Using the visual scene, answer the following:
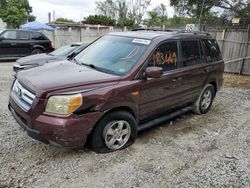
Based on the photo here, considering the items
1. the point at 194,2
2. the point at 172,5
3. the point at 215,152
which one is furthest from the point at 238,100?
the point at 172,5

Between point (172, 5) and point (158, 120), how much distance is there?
1839 centimetres

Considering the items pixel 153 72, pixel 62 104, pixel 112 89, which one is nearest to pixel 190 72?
pixel 153 72

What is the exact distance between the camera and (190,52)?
518 cm

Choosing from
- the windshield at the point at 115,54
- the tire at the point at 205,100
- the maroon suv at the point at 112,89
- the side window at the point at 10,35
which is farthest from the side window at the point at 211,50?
the side window at the point at 10,35

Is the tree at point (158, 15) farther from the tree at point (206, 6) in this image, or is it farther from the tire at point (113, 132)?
the tire at point (113, 132)

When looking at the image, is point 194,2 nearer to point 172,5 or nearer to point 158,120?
point 172,5

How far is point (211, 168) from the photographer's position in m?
3.72

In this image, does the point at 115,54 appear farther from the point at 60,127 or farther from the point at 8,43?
the point at 8,43

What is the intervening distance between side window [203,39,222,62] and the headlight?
11.5 ft

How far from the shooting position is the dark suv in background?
43.1ft

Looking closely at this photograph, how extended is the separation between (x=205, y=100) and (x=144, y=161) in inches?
110

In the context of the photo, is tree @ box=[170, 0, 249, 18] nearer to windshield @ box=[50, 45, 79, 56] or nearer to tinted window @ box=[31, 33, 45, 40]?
tinted window @ box=[31, 33, 45, 40]

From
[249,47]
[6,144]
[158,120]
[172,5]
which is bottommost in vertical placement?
[6,144]

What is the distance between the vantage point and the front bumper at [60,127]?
3.29 m
